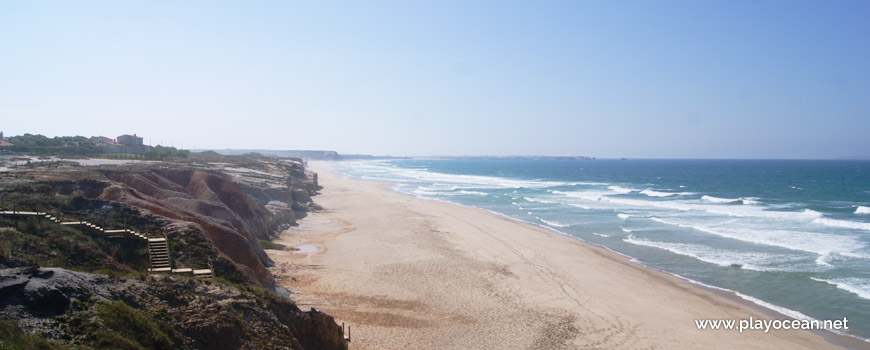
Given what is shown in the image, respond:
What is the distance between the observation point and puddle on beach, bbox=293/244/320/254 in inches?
907

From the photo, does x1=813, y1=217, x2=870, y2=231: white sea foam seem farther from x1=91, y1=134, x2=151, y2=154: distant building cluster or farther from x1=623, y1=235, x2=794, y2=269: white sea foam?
x1=91, y1=134, x2=151, y2=154: distant building cluster

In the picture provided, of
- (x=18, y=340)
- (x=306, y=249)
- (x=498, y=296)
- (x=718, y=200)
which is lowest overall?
(x=498, y=296)

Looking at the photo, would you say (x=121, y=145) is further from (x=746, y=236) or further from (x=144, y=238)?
(x=746, y=236)

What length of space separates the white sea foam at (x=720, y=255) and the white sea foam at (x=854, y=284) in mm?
2843

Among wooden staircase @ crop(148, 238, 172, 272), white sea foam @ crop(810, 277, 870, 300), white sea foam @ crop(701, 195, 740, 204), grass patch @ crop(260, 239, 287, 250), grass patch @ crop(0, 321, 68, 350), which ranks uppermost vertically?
grass patch @ crop(0, 321, 68, 350)

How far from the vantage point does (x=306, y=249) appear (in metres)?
23.8

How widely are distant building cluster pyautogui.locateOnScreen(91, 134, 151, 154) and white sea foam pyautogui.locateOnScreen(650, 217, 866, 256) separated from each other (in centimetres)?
6011

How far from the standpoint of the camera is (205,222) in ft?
54.9

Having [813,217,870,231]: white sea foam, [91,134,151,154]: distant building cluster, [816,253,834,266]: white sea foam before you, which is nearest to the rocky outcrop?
[816,253,834,266]: white sea foam

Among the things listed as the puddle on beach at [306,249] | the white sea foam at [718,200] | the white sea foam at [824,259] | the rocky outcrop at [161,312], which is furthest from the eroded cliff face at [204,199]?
the white sea foam at [718,200]

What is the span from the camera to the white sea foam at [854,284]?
18186 mm

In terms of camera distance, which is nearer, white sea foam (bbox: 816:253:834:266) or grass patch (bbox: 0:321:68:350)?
grass patch (bbox: 0:321:68:350)

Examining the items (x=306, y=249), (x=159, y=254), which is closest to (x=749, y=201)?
(x=306, y=249)

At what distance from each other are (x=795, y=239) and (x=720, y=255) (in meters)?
7.25
